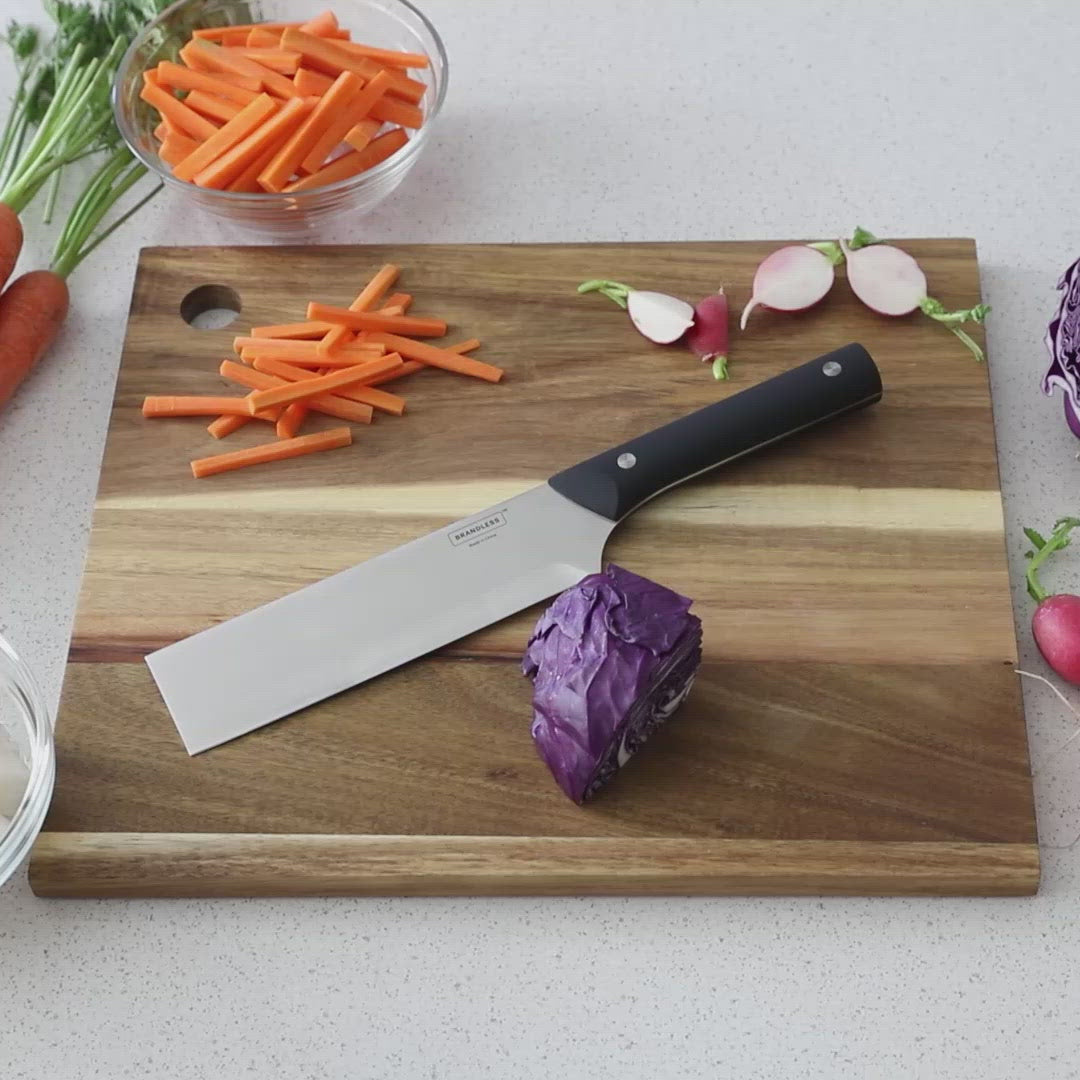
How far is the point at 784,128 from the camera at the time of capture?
2.03 m

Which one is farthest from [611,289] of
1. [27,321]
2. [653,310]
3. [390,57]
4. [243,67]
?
[27,321]

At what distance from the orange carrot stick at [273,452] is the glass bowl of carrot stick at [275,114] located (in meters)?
0.32

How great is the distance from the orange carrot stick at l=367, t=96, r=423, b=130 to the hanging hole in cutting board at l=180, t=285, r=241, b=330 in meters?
0.29

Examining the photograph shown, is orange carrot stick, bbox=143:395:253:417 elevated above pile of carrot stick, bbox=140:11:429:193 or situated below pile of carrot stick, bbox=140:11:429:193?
below

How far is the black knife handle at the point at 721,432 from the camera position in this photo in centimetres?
156

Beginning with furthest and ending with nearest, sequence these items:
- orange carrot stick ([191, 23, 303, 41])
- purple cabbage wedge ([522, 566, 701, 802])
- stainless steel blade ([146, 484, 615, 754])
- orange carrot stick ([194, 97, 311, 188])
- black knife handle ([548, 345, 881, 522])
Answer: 1. orange carrot stick ([191, 23, 303, 41])
2. orange carrot stick ([194, 97, 311, 188])
3. black knife handle ([548, 345, 881, 522])
4. stainless steel blade ([146, 484, 615, 754])
5. purple cabbage wedge ([522, 566, 701, 802])

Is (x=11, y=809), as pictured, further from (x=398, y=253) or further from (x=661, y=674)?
(x=398, y=253)

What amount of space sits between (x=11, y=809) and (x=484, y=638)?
0.47 metres

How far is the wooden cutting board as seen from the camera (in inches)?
54.7

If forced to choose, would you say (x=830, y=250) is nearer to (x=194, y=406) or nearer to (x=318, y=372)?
(x=318, y=372)

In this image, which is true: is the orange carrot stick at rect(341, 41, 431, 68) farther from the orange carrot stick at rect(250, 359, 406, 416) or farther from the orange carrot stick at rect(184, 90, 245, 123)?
the orange carrot stick at rect(250, 359, 406, 416)

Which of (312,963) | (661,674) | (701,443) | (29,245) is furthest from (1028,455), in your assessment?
(29,245)

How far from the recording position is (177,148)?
181 centimetres

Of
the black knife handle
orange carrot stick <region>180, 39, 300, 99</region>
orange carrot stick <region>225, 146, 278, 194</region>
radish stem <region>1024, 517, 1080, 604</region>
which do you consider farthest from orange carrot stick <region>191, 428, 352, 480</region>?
radish stem <region>1024, 517, 1080, 604</region>
